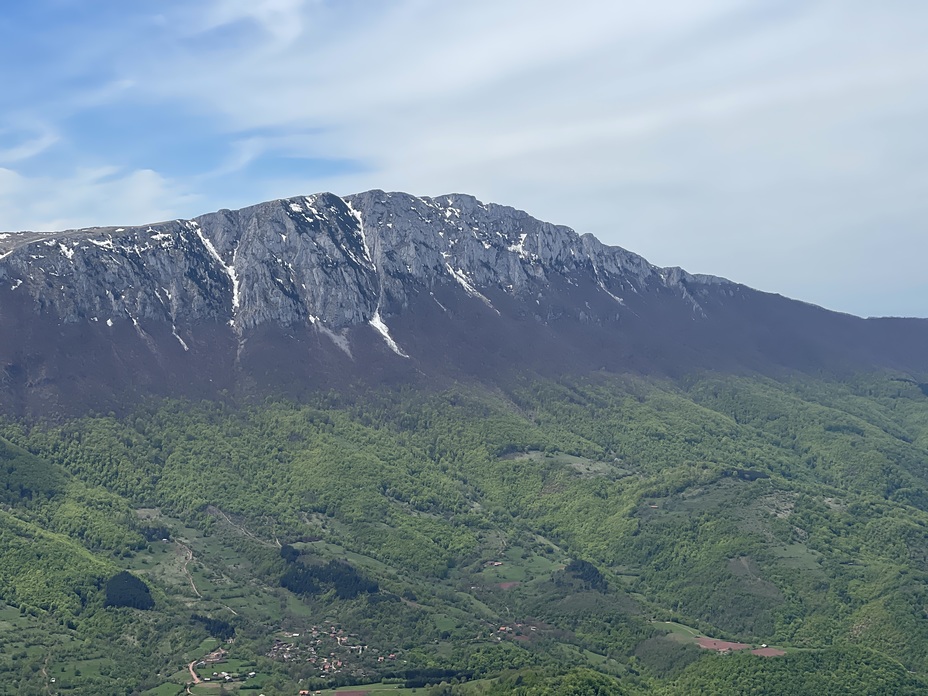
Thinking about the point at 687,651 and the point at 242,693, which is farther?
the point at 687,651

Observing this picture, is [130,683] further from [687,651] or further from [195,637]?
[687,651]

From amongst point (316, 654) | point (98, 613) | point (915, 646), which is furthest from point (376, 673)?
point (915, 646)

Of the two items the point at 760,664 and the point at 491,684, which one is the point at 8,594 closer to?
the point at 491,684

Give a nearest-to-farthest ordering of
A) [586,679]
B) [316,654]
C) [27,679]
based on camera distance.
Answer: [586,679] → [27,679] → [316,654]

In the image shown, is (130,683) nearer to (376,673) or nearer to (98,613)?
(98,613)

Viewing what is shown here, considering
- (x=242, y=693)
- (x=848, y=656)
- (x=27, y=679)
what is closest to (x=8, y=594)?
(x=27, y=679)

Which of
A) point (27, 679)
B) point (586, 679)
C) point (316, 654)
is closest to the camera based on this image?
point (586, 679)

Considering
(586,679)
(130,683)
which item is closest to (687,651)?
(586,679)

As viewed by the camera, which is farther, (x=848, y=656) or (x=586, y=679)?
(x=848, y=656)
